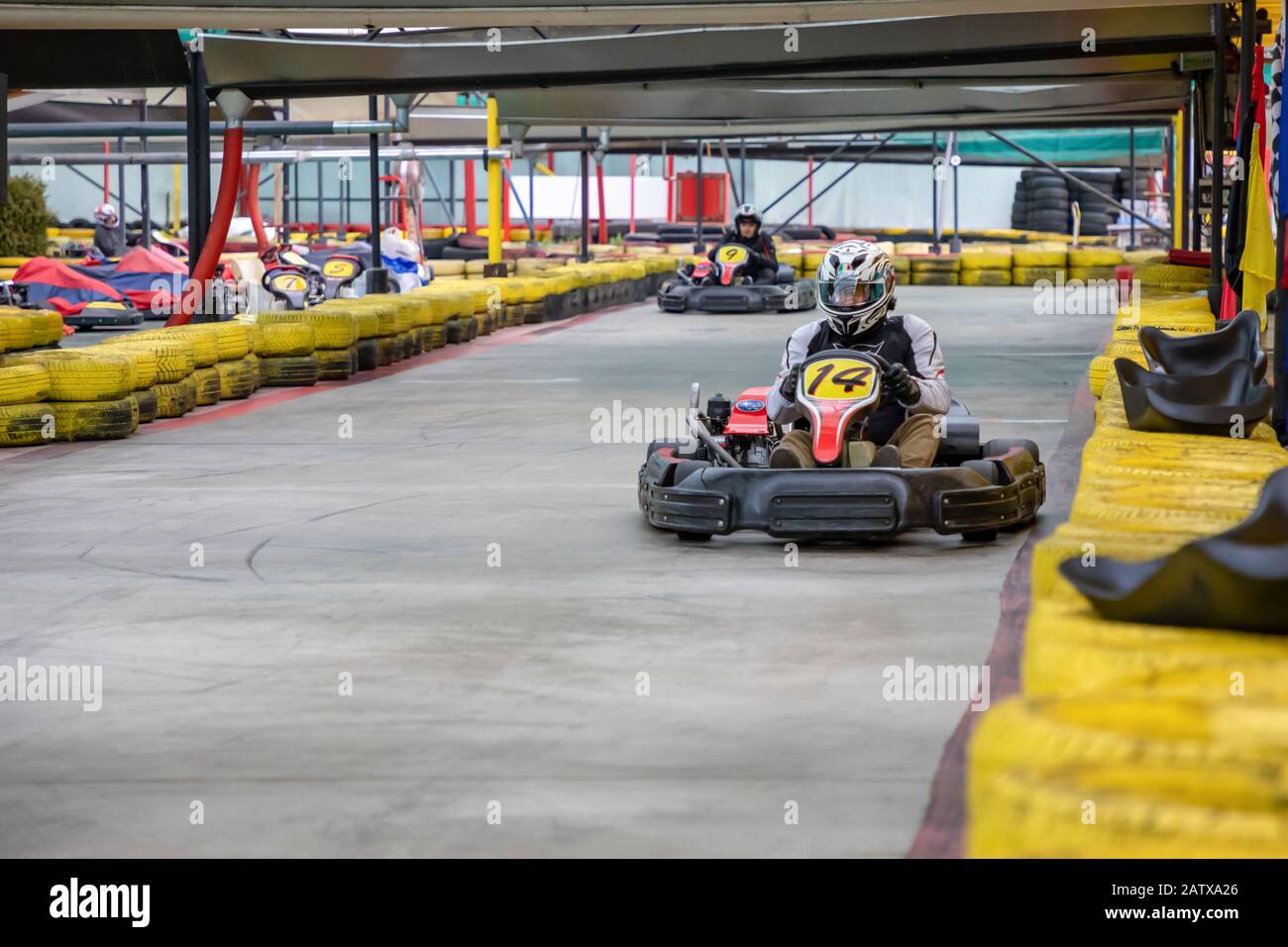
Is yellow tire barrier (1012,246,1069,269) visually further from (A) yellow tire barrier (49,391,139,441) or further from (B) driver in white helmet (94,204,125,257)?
(A) yellow tire barrier (49,391,139,441)

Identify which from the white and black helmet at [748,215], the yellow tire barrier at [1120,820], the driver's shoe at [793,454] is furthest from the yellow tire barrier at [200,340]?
the yellow tire barrier at [1120,820]

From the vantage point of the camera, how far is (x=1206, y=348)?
601 cm

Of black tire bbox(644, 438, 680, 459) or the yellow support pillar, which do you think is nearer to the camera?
black tire bbox(644, 438, 680, 459)

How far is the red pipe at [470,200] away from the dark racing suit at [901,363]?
24.5 m

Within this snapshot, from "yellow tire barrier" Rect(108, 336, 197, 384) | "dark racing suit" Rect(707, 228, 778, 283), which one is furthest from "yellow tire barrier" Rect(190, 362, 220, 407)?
"dark racing suit" Rect(707, 228, 778, 283)

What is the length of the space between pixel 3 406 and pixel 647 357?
545 centimetres

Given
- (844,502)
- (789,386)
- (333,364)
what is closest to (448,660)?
(844,502)

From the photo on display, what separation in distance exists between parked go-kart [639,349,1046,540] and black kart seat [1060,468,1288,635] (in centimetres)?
243

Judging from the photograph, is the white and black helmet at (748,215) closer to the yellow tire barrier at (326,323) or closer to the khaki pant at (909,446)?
the yellow tire barrier at (326,323)

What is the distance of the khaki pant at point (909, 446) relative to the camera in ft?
18.6

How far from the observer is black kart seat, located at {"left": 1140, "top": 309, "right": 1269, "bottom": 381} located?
5.90m

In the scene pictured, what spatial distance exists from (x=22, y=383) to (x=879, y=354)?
13.6 ft

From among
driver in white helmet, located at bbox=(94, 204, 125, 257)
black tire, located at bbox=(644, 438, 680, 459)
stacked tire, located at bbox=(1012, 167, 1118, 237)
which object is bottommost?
black tire, located at bbox=(644, 438, 680, 459)
